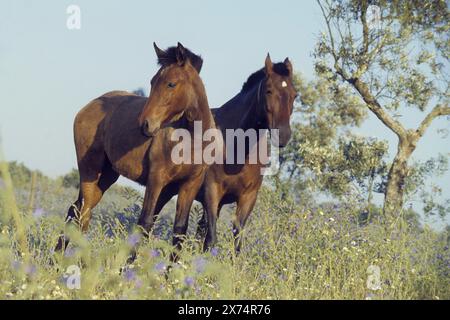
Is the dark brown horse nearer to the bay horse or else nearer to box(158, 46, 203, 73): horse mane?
box(158, 46, 203, 73): horse mane

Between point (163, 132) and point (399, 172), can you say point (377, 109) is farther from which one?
point (163, 132)

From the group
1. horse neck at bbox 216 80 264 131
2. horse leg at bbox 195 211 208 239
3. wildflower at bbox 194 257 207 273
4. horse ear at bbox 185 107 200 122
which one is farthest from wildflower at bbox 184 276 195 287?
horse leg at bbox 195 211 208 239

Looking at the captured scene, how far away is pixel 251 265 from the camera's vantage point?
7039mm

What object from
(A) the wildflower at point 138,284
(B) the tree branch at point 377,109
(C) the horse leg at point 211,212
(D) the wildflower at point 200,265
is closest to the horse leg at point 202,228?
(C) the horse leg at point 211,212

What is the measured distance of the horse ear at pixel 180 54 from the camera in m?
8.38

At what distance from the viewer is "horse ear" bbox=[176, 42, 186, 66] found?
838cm

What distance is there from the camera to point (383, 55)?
1953cm

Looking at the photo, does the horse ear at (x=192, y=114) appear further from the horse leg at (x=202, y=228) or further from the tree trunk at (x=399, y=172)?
the tree trunk at (x=399, y=172)

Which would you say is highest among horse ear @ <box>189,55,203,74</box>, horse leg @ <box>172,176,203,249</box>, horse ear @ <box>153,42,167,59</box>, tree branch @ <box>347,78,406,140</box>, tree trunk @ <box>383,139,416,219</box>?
tree branch @ <box>347,78,406,140</box>

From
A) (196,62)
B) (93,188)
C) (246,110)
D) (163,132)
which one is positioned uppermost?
(196,62)

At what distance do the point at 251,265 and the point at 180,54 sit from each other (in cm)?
275

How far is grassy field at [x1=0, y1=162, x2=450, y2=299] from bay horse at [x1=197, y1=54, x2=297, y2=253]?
0.70m

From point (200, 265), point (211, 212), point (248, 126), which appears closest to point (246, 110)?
point (248, 126)
